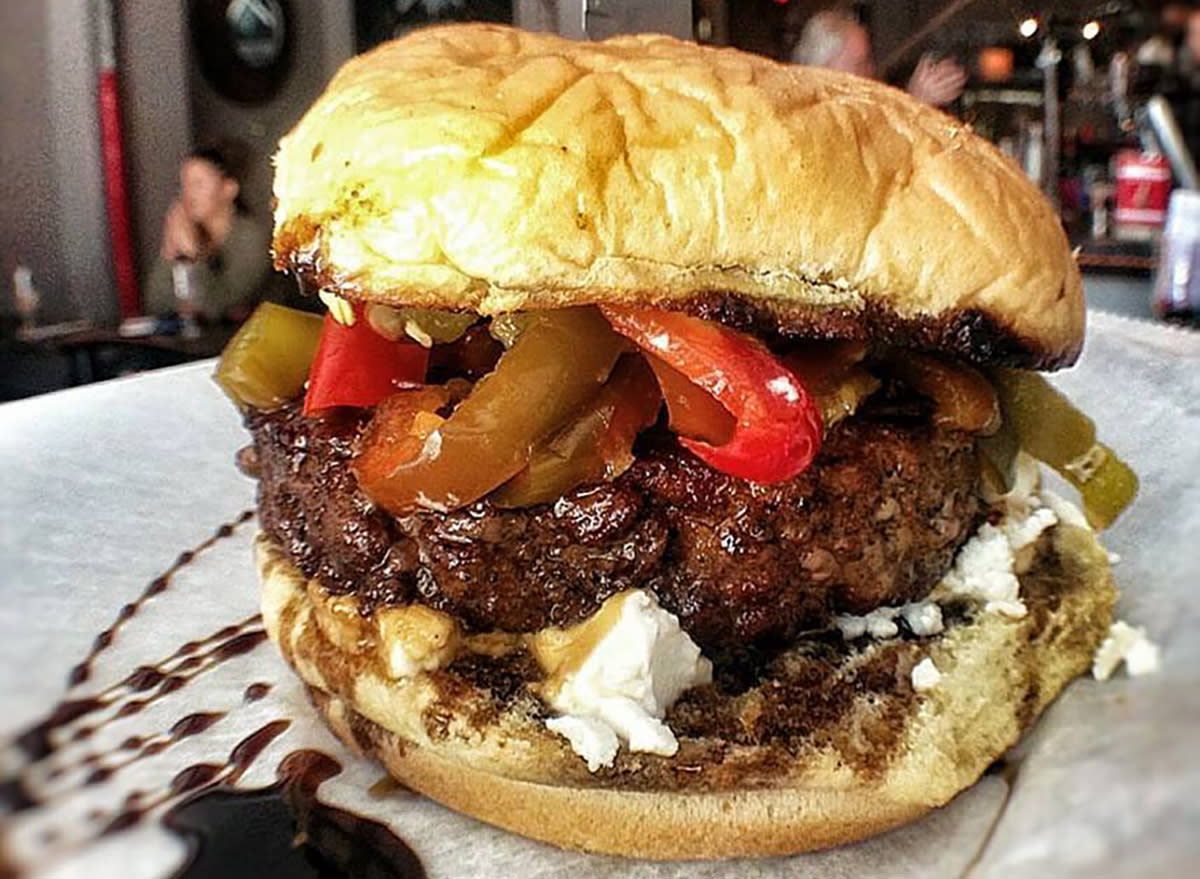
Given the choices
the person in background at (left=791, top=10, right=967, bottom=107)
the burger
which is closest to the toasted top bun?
the burger

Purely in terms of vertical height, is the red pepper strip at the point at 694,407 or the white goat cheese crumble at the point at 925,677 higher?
the red pepper strip at the point at 694,407

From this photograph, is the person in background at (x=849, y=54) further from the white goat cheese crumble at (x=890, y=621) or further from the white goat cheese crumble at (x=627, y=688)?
the white goat cheese crumble at (x=627, y=688)

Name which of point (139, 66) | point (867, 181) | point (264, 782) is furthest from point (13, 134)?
point (867, 181)

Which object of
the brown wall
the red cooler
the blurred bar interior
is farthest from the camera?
the red cooler

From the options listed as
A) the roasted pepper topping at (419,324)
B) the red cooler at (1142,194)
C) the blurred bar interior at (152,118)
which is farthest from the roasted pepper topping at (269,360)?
the red cooler at (1142,194)

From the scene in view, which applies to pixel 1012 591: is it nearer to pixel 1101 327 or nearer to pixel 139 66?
pixel 1101 327

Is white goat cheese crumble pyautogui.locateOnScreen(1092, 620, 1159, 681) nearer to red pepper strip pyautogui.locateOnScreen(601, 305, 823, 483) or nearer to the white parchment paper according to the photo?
the white parchment paper
